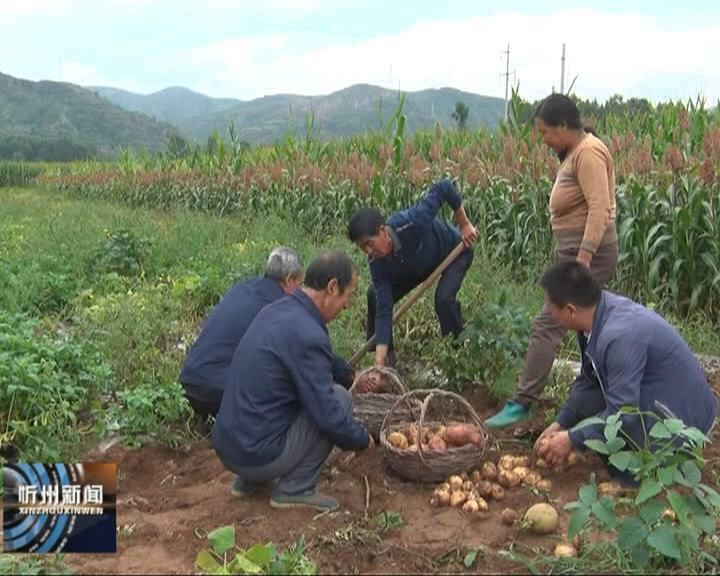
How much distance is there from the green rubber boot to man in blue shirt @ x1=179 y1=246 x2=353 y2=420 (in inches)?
36.1

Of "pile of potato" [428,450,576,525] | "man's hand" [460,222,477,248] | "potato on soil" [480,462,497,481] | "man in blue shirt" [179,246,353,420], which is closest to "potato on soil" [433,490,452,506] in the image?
"pile of potato" [428,450,576,525]

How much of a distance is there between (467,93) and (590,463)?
149 m

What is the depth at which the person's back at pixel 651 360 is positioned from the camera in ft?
12.7

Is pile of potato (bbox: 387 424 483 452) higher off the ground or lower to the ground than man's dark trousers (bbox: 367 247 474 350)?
lower

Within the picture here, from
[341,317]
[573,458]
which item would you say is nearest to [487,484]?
[573,458]

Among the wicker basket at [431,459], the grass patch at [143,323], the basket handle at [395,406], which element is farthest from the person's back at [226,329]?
the wicker basket at [431,459]

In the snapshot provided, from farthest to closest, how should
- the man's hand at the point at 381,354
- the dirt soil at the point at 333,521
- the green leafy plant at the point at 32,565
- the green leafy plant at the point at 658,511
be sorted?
the man's hand at the point at 381,354
the dirt soil at the point at 333,521
the green leafy plant at the point at 32,565
the green leafy plant at the point at 658,511

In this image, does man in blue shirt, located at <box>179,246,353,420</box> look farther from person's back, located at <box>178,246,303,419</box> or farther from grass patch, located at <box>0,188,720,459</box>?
grass patch, located at <box>0,188,720,459</box>

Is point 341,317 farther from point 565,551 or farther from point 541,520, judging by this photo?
point 565,551

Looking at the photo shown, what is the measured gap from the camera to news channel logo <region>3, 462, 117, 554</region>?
11.1 ft

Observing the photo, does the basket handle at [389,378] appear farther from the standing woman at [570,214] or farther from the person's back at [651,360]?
the person's back at [651,360]

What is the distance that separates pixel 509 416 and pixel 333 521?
5.35ft

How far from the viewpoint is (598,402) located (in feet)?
14.3

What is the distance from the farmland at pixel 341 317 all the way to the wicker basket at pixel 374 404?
0.34m
